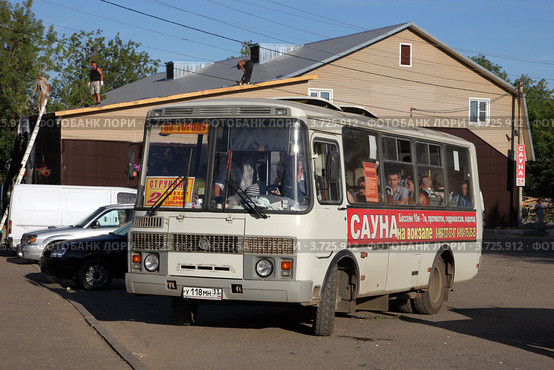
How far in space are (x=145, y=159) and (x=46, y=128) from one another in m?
24.5

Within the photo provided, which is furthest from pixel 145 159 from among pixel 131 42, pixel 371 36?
pixel 131 42

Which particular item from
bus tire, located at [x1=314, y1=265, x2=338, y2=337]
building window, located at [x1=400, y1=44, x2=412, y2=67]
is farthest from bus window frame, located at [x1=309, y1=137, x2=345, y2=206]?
building window, located at [x1=400, y1=44, x2=412, y2=67]

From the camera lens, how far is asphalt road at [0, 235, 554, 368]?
8844 mm

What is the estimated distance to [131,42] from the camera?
87.3 m

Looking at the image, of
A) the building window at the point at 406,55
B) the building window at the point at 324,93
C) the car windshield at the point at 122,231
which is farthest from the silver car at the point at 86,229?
the building window at the point at 406,55

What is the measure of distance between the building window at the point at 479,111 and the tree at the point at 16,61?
22147 mm

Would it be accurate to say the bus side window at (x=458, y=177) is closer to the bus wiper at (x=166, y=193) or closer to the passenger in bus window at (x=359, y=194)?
the passenger in bus window at (x=359, y=194)

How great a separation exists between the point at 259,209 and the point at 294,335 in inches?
72.9

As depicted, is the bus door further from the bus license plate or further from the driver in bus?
the bus license plate

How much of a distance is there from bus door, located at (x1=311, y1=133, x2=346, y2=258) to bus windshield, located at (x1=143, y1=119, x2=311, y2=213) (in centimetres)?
26

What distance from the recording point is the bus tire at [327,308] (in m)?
10.2

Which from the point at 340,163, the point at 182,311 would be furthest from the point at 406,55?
the point at 182,311

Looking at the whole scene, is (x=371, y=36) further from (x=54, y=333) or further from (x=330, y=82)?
(x=54, y=333)

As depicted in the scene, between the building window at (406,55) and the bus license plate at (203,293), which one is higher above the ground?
the building window at (406,55)
